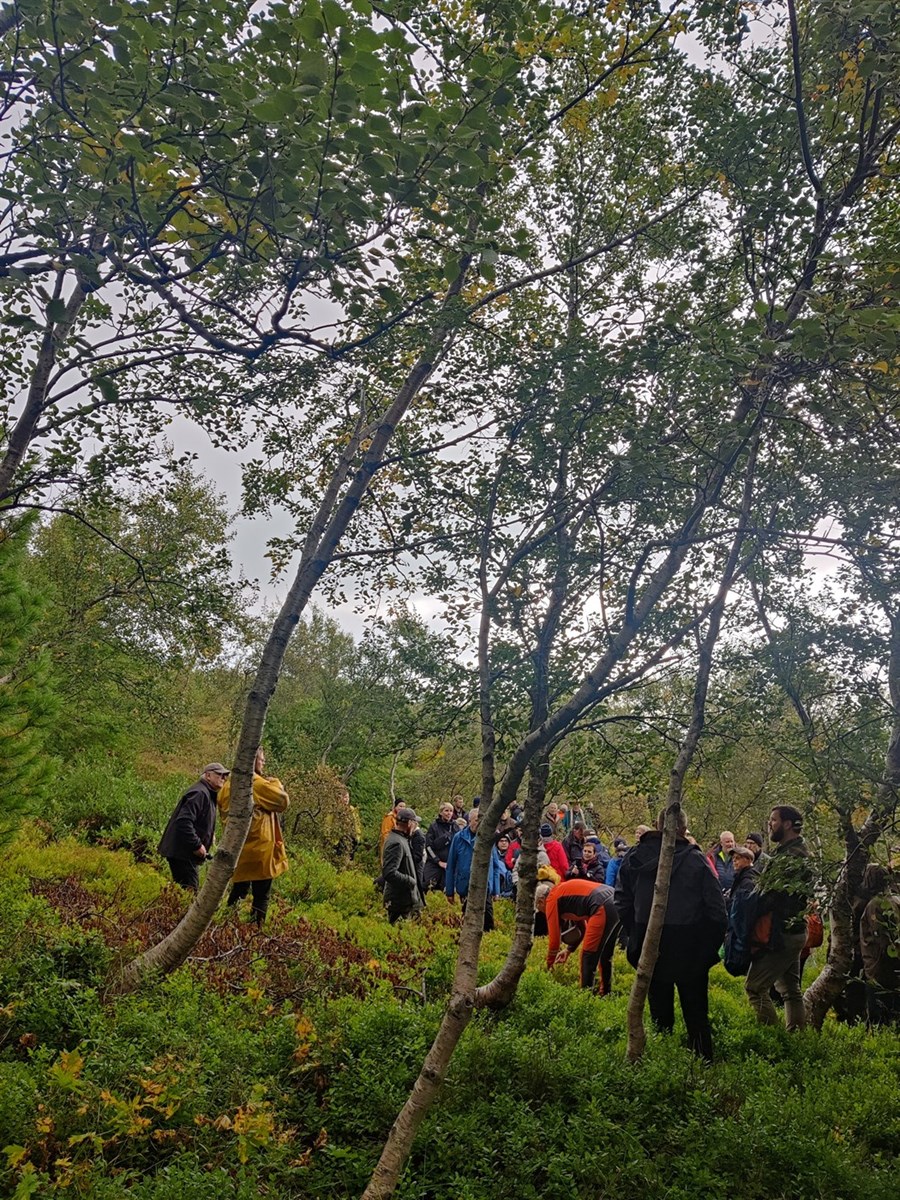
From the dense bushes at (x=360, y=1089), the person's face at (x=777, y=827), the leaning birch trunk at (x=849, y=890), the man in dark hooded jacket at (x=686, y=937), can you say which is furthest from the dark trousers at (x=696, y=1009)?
the leaning birch trunk at (x=849, y=890)

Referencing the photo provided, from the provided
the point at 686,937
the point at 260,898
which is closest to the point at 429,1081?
the point at 686,937

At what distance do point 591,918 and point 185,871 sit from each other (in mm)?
5082

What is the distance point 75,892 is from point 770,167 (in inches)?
396

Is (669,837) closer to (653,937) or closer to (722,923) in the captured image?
(653,937)

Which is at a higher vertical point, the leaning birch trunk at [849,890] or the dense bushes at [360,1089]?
the leaning birch trunk at [849,890]

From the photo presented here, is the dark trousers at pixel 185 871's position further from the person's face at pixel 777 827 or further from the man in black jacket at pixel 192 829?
the person's face at pixel 777 827

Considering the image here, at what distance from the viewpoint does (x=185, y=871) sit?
8.81m

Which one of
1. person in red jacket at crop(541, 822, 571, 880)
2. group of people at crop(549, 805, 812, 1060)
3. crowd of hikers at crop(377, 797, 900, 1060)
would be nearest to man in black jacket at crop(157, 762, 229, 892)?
crowd of hikers at crop(377, 797, 900, 1060)

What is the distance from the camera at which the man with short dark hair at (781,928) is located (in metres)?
5.86

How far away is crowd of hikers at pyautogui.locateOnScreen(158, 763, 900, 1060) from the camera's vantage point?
6.20 metres

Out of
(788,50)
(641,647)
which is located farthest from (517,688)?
(788,50)

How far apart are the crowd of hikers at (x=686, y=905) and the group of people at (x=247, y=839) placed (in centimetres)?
2

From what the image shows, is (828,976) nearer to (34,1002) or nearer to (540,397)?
(540,397)

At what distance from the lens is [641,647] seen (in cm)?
614
